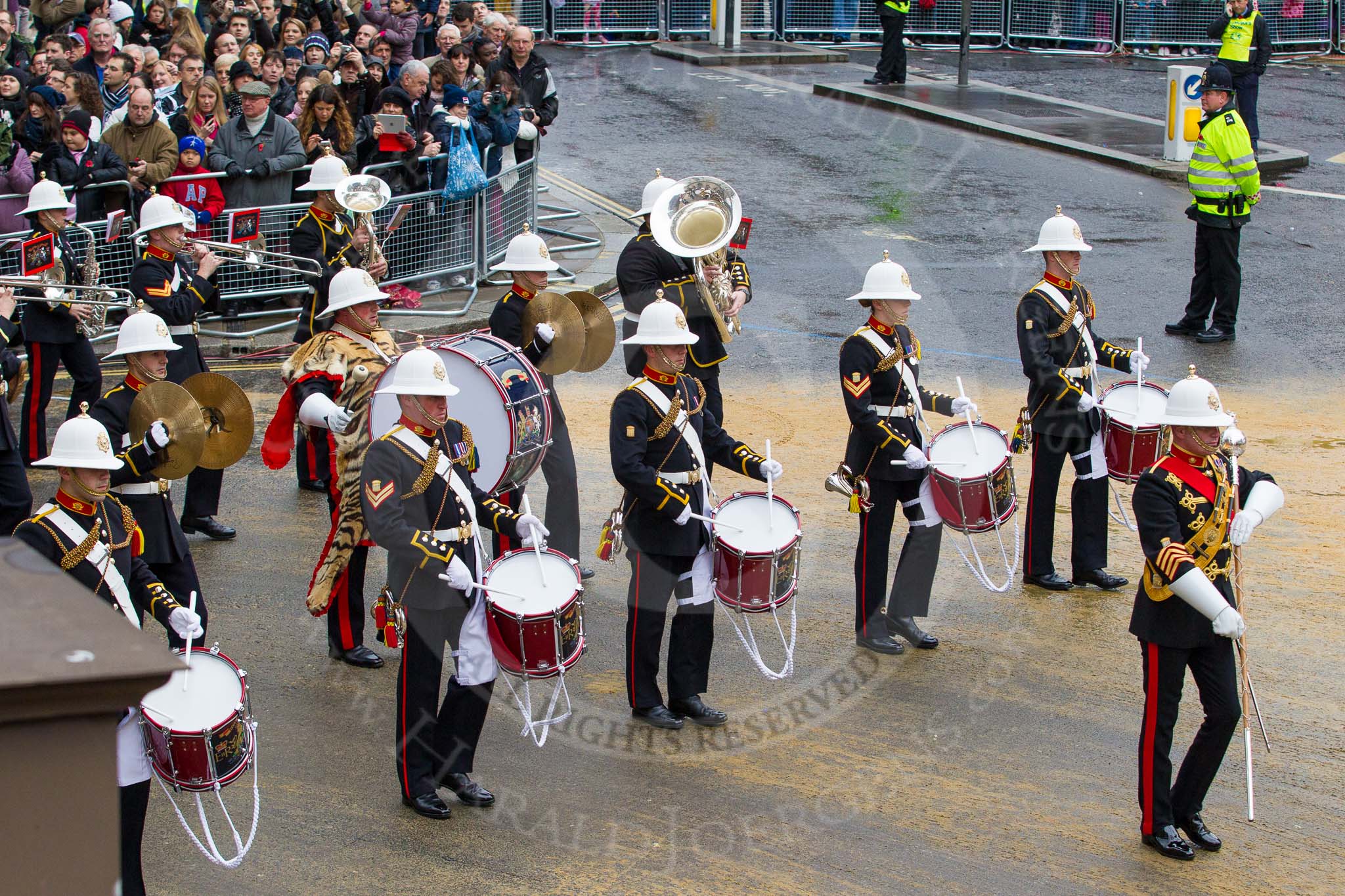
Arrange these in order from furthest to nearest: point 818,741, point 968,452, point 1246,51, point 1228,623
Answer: point 1246,51 < point 968,452 < point 818,741 < point 1228,623

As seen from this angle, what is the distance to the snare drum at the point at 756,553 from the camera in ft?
23.4

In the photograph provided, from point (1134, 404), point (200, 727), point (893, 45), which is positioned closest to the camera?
point (200, 727)

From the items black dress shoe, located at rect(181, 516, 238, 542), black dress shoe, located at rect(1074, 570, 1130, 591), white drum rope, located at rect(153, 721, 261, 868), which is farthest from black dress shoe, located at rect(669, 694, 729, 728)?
black dress shoe, located at rect(181, 516, 238, 542)

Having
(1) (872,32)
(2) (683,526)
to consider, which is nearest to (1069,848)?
(2) (683,526)

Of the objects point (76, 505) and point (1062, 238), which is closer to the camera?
point (76, 505)

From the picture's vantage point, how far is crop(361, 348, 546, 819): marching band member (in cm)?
644

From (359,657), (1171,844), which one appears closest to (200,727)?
(359,657)

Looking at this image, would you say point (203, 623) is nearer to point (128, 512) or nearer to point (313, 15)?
point (128, 512)

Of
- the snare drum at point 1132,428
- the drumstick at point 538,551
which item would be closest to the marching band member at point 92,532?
the drumstick at point 538,551

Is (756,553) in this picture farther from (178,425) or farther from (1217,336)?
(1217,336)

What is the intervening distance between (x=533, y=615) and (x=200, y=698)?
1285mm

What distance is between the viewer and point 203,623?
6.60 meters

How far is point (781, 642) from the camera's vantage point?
8312mm

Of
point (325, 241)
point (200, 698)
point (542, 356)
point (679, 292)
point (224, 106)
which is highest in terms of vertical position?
point (224, 106)
